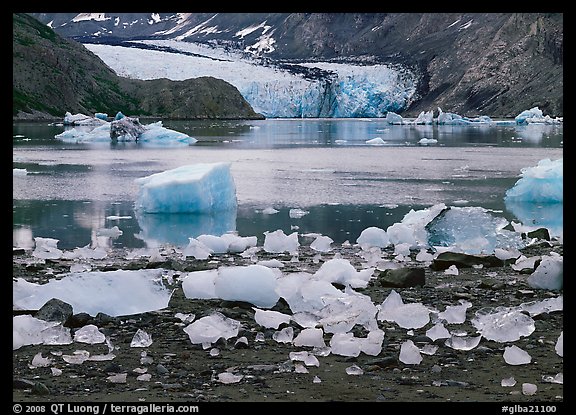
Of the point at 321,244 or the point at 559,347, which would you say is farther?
the point at 321,244

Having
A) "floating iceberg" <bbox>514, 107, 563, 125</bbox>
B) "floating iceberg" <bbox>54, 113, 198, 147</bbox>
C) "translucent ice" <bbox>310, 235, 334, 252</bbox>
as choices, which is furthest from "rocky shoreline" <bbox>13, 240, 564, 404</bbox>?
"floating iceberg" <bbox>514, 107, 563, 125</bbox>

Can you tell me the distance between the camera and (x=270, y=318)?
4734 mm

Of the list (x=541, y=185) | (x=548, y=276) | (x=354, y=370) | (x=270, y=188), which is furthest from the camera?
(x=270, y=188)

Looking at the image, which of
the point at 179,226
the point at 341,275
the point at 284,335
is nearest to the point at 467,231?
the point at 341,275

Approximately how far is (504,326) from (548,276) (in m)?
1.47

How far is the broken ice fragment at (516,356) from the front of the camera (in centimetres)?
400

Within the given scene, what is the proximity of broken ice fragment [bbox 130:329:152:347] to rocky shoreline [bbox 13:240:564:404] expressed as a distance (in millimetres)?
40

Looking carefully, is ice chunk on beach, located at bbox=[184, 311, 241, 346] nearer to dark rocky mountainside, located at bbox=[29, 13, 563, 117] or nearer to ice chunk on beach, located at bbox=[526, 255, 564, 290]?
ice chunk on beach, located at bbox=[526, 255, 564, 290]

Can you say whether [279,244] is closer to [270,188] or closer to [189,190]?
[189,190]

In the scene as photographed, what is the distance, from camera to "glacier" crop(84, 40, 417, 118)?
75562 mm

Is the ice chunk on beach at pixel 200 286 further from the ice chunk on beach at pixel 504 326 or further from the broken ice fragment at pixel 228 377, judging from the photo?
the ice chunk on beach at pixel 504 326

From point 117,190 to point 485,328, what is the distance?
10.4 metres

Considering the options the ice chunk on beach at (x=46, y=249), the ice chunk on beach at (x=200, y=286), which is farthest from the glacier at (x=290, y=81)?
the ice chunk on beach at (x=200, y=286)
